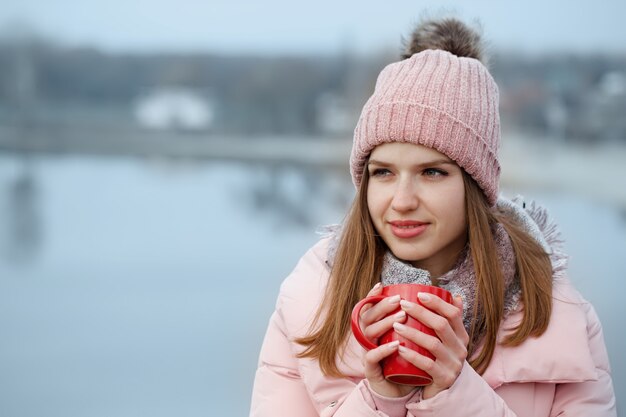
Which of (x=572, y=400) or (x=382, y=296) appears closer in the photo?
(x=382, y=296)

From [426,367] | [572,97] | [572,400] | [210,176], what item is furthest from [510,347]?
[210,176]

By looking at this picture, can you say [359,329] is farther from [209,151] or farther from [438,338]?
[209,151]

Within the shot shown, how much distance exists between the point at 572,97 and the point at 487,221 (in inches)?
106

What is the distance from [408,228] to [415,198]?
0.04 meters

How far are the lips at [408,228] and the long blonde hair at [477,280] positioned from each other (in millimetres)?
74

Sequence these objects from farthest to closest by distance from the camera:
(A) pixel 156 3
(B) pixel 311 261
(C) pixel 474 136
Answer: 1. (A) pixel 156 3
2. (B) pixel 311 261
3. (C) pixel 474 136

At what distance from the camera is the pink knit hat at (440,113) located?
116 cm

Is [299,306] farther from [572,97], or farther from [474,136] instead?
[572,97]

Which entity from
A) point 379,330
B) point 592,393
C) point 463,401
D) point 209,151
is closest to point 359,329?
point 379,330

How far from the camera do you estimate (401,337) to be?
1036mm

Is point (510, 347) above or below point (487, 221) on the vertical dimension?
below

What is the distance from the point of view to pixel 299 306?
1.28 m

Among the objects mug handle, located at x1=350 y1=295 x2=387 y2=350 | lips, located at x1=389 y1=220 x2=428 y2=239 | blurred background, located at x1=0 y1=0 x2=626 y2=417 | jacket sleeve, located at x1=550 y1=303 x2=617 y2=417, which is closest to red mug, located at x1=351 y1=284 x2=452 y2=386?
mug handle, located at x1=350 y1=295 x2=387 y2=350

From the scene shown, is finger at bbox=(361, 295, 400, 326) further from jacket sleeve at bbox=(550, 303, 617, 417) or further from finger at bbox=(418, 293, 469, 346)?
jacket sleeve at bbox=(550, 303, 617, 417)
